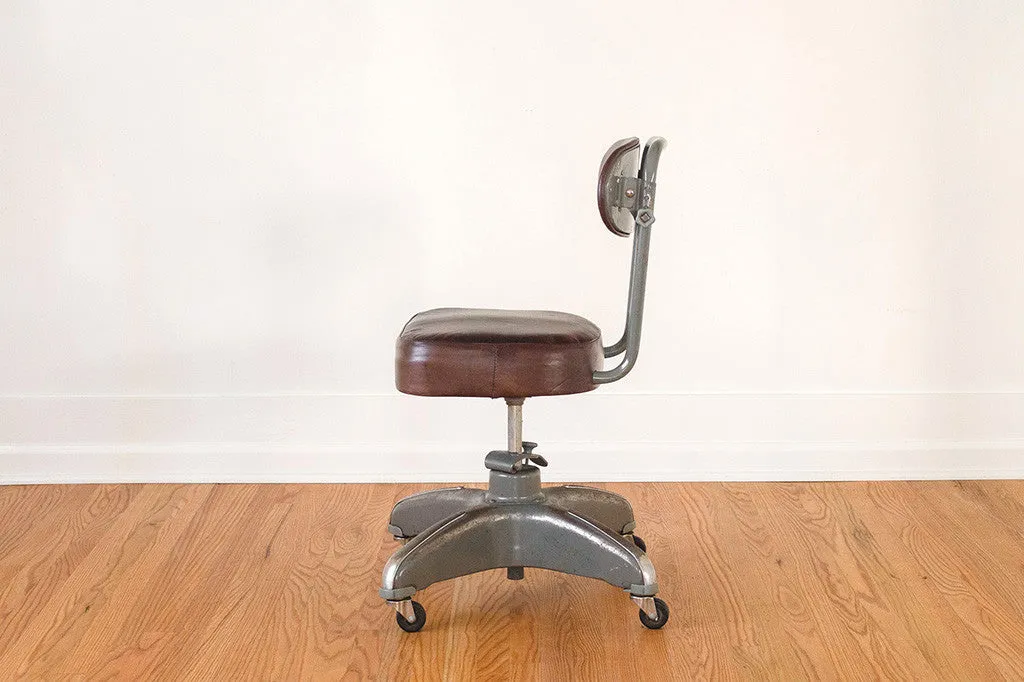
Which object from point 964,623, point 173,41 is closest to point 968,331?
point 964,623

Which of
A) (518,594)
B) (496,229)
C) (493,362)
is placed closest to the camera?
(493,362)

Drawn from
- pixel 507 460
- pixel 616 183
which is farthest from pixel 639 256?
pixel 507 460

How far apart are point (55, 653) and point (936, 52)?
230 cm

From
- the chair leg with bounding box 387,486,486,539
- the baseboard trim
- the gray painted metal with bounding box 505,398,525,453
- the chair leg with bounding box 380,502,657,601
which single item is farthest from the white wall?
the chair leg with bounding box 380,502,657,601

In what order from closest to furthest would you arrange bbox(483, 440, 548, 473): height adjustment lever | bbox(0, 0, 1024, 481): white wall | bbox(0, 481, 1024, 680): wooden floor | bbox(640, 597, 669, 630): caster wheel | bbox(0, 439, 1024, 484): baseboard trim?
bbox(0, 481, 1024, 680): wooden floor < bbox(640, 597, 669, 630): caster wheel < bbox(483, 440, 548, 473): height adjustment lever < bbox(0, 0, 1024, 481): white wall < bbox(0, 439, 1024, 484): baseboard trim

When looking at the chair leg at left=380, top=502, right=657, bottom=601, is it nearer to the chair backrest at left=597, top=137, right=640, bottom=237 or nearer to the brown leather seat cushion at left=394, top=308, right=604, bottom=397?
the brown leather seat cushion at left=394, top=308, right=604, bottom=397

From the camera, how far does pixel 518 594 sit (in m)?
2.08

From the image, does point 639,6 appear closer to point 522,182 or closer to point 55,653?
point 522,182

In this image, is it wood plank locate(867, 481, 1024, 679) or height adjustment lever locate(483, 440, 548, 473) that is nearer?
wood plank locate(867, 481, 1024, 679)

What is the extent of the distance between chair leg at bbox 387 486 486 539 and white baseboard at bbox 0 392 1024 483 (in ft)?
2.16

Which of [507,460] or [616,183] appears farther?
[507,460]

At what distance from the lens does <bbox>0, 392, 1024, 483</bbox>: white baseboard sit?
9.37ft

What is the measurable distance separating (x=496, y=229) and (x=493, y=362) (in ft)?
3.28

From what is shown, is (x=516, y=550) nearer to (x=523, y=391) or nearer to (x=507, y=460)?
(x=507, y=460)
